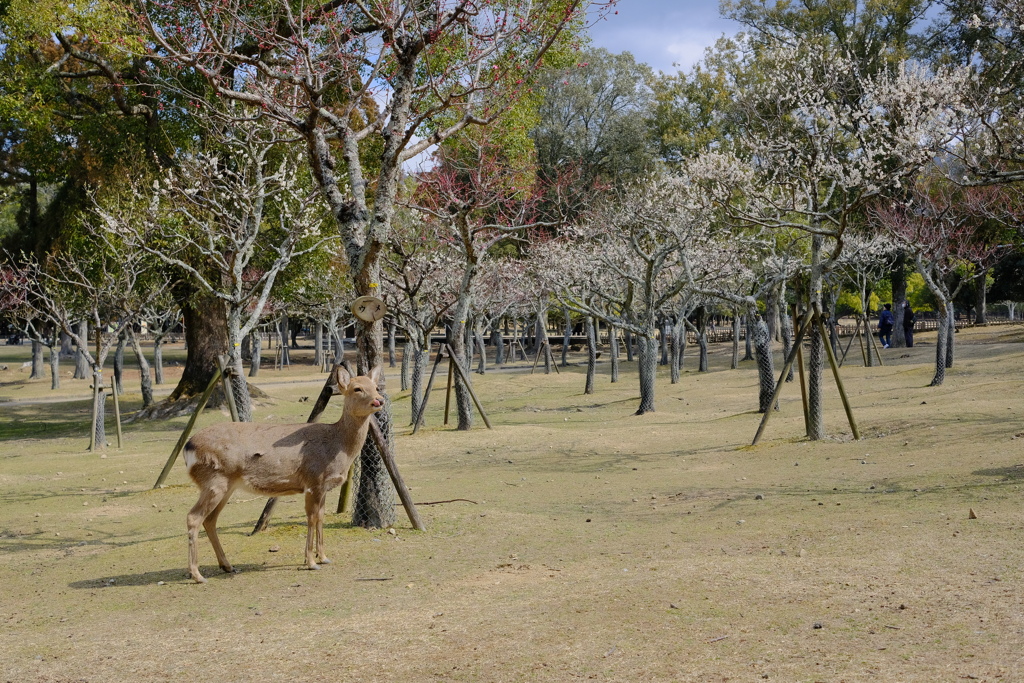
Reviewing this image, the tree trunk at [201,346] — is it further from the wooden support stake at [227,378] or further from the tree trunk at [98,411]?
the wooden support stake at [227,378]

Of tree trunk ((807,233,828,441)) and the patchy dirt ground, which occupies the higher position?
tree trunk ((807,233,828,441))

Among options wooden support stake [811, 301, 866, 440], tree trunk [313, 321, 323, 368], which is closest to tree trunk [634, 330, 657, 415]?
wooden support stake [811, 301, 866, 440]

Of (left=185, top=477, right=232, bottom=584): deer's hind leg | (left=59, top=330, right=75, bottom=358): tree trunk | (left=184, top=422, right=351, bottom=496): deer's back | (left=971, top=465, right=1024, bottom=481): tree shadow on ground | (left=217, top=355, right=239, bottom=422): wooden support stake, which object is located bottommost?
(left=971, top=465, right=1024, bottom=481): tree shadow on ground

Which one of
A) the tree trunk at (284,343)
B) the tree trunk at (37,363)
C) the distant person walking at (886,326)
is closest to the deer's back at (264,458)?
the distant person walking at (886,326)

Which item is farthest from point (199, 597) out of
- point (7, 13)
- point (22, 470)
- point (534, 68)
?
point (7, 13)

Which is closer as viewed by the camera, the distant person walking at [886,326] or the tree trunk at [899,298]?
the tree trunk at [899,298]

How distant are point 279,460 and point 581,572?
9.26 ft

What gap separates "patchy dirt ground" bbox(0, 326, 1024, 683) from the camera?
559 centimetres

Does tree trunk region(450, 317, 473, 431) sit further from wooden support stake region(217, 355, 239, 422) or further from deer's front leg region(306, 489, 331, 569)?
deer's front leg region(306, 489, 331, 569)

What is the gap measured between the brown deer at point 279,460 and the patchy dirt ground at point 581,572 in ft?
1.55

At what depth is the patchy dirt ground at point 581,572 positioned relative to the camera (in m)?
5.59

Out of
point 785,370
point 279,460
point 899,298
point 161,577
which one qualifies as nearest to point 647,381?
point 785,370

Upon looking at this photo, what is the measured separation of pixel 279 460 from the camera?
779cm

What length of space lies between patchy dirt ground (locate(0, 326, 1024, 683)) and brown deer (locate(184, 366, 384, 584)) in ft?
→ 1.55
